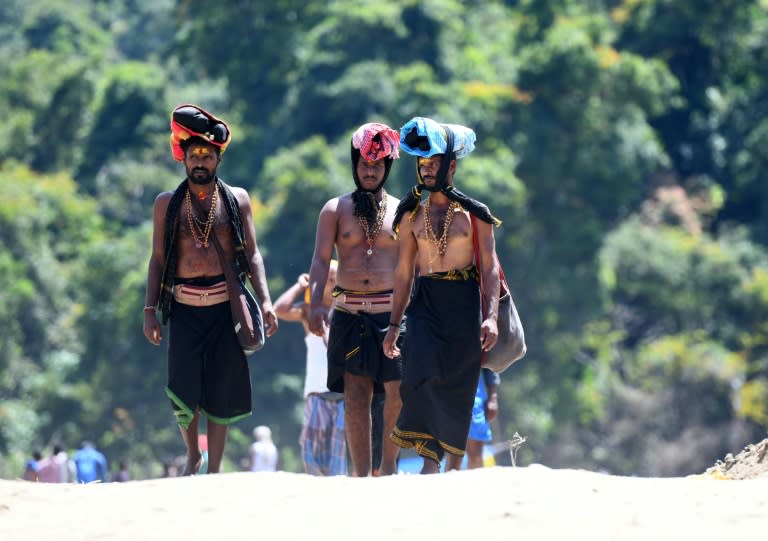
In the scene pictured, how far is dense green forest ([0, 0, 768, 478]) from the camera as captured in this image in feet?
117

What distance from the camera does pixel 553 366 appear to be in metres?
36.1

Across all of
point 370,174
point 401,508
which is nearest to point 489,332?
point 370,174

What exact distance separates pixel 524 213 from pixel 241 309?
27.0 m

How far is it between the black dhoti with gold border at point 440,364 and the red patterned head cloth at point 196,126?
1.33 metres

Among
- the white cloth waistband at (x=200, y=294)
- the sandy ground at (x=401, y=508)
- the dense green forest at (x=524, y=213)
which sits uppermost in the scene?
the dense green forest at (x=524, y=213)

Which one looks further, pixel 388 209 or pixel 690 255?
pixel 690 255

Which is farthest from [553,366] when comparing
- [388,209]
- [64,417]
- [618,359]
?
[388,209]

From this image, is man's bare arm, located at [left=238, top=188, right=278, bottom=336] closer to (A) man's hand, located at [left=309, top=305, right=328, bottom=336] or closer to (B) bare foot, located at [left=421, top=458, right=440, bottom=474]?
(A) man's hand, located at [left=309, top=305, right=328, bottom=336]

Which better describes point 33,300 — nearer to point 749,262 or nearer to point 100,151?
point 100,151

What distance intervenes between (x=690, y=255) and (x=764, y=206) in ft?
11.1

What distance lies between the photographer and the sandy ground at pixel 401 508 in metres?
7.20

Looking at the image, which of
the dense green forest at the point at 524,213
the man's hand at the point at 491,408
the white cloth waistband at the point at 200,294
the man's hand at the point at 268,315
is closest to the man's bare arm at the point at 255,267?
Answer: the man's hand at the point at 268,315

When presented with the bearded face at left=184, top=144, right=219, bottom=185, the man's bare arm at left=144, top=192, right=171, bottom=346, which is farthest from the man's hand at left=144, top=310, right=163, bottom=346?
the bearded face at left=184, top=144, right=219, bottom=185

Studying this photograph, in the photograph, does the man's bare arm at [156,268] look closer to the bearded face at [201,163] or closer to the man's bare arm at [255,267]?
the bearded face at [201,163]
